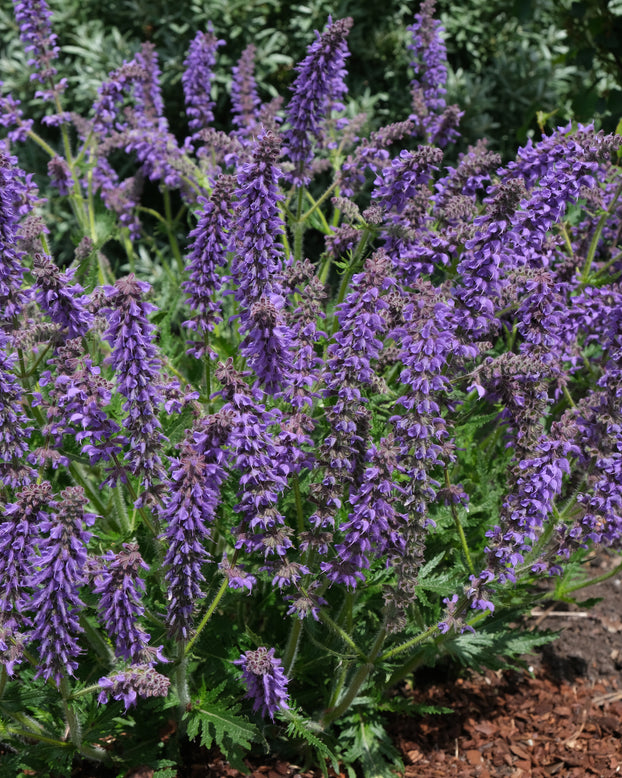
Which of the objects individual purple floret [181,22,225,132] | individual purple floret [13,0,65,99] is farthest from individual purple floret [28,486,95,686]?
individual purple floret [181,22,225,132]

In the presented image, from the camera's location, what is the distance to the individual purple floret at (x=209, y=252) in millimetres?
3695

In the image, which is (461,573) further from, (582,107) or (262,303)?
(582,107)

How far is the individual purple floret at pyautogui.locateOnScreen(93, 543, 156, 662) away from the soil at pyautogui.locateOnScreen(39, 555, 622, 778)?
134 cm

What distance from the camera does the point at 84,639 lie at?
4.28m

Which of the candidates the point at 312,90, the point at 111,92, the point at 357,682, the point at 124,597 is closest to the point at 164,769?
the point at 357,682

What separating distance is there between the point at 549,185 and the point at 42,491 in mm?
2411

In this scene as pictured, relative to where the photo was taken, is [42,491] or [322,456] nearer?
[42,491]

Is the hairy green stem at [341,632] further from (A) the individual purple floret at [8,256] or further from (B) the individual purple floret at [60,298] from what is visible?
(A) the individual purple floret at [8,256]

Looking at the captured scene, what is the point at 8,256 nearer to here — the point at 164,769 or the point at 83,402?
the point at 83,402

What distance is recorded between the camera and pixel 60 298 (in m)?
3.41

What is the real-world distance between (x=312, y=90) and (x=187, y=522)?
2.57m

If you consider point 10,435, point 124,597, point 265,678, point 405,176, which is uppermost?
point 405,176

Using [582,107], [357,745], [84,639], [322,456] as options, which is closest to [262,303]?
[322,456]

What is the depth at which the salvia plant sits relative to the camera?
317 centimetres
